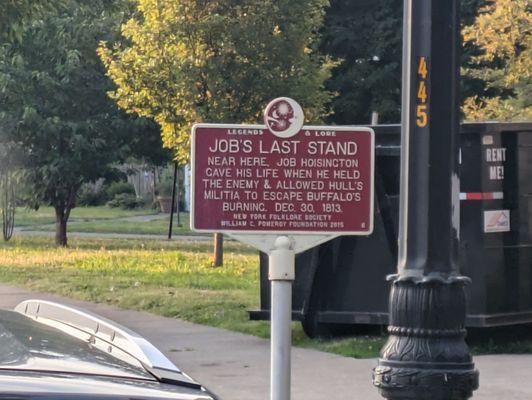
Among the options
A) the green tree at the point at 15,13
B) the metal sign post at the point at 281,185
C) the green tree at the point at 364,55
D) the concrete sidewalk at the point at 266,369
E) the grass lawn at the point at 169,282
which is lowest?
the concrete sidewalk at the point at 266,369

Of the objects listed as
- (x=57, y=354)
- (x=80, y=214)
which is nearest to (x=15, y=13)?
(x=57, y=354)

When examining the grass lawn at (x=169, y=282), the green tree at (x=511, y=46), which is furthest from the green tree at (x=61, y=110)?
the green tree at (x=511, y=46)

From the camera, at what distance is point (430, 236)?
489 centimetres

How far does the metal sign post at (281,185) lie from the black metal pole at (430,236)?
0.73m

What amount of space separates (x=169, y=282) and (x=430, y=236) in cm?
1265

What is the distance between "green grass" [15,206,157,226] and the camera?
47.6m

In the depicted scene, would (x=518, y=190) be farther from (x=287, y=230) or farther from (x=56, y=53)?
(x=56, y=53)

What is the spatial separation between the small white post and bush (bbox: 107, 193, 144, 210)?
53798 millimetres

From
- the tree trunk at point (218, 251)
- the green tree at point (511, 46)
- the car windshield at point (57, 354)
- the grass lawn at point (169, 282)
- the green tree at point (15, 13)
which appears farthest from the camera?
the tree trunk at point (218, 251)

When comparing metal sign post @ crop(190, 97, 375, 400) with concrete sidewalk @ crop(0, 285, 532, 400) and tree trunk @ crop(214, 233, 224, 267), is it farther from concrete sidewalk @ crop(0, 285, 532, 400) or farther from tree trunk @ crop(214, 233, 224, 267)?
tree trunk @ crop(214, 233, 224, 267)

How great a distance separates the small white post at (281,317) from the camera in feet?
18.7

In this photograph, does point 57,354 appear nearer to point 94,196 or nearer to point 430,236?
point 430,236

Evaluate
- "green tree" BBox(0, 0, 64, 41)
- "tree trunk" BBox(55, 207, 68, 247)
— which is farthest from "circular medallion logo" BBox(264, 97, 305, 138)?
"tree trunk" BBox(55, 207, 68, 247)

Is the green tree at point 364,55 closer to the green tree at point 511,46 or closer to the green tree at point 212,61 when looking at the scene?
the green tree at point 212,61
